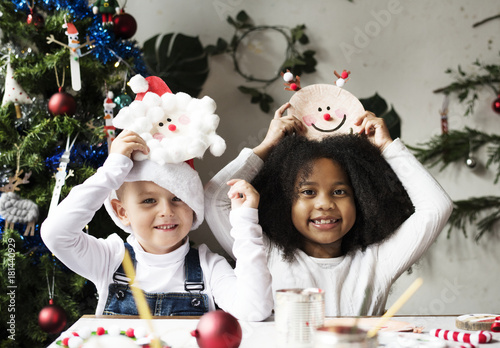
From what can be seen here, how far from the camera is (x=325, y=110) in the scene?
4.93 feet

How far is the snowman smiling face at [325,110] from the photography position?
1.50 metres

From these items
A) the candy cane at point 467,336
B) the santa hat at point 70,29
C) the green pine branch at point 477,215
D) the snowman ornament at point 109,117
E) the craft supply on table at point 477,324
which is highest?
the santa hat at point 70,29

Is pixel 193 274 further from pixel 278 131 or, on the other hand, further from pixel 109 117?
pixel 109 117

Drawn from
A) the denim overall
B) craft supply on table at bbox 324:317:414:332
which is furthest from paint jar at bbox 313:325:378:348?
the denim overall

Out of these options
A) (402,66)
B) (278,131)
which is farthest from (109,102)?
(402,66)

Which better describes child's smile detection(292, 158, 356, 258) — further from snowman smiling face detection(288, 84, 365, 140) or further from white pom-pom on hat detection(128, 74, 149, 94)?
white pom-pom on hat detection(128, 74, 149, 94)

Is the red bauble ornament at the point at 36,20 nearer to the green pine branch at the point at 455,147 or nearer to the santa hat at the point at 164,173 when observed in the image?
the santa hat at the point at 164,173

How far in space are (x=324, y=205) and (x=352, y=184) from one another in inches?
4.5

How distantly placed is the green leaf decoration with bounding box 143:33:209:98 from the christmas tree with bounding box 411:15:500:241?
3.54ft

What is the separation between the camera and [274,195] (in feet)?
4.72

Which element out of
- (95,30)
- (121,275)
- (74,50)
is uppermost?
(95,30)

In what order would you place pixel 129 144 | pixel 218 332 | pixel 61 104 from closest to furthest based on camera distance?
pixel 218 332
pixel 129 144
pixel 61 104

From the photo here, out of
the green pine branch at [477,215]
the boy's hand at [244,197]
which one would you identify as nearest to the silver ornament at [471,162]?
the green pine branch at [477,215]

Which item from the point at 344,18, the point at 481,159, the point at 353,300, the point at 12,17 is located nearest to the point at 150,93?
the point at 353,300
